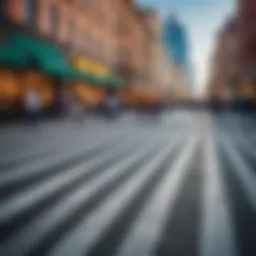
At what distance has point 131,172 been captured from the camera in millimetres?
7324

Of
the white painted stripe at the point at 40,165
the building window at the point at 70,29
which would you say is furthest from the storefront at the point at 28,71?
the white painted stripe at the point at 40,165

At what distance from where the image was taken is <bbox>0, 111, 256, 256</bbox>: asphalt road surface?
355cm

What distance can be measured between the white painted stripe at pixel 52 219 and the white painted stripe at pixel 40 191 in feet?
1.05

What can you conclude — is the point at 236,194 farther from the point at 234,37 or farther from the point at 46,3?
the point at 234,37

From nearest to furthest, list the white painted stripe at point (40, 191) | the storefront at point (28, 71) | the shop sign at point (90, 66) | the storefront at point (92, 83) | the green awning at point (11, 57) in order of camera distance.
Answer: the white painted stripe at point (40, 191)
the green awning at point (11, 57)
the storefront at point (28, 71)
the shop sign at point (90, 66)
the storefront at point (92, 83)

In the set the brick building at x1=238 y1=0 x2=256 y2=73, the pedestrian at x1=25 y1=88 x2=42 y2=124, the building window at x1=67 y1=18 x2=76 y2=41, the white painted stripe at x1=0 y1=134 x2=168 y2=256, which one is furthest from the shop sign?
the white painted stripe at x1=0 y1=134 x2=168 y2=256

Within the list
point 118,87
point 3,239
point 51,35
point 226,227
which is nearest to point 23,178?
point 3,239

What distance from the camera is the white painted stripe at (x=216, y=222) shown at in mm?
3468

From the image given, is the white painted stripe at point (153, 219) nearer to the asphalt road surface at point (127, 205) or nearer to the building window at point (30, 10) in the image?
the asphalt road surface at point (127, 205)

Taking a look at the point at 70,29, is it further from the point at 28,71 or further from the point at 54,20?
the point at 28,71

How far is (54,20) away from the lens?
18.7 metres

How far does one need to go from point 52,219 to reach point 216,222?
5.18 feet

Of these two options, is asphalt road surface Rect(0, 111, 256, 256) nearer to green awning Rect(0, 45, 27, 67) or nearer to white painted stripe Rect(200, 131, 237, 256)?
white painted stripe Rect(200, 131, 237, 256)

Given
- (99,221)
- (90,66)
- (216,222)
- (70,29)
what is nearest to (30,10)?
(70,29)
